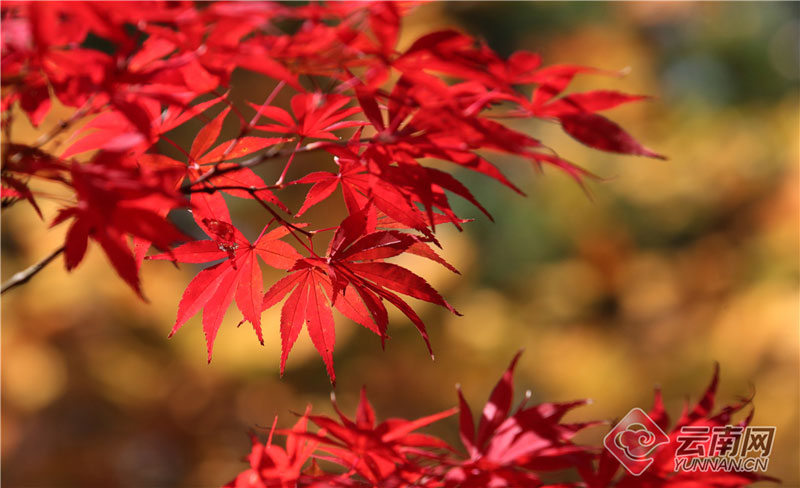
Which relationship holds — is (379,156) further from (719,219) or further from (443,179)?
(719,219)

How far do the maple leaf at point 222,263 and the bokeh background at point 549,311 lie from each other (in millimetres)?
2304

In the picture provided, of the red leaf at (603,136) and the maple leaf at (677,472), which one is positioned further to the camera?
the maple leaf at (677,472)

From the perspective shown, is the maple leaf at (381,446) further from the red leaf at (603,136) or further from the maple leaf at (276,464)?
the red leaf at (603,136)

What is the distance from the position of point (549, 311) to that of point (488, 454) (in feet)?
10.2

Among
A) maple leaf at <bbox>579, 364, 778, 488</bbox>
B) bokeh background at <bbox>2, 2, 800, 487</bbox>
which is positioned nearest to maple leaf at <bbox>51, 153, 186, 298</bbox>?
maple leaf at <bbox>579, 364, 778, 488</bbox>

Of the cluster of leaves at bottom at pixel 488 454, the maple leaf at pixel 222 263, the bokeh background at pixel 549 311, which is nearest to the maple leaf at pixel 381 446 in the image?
the cluster of leaves at bottom at pixel 488 454

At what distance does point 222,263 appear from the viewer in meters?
0.52

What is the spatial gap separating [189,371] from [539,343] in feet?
5.70

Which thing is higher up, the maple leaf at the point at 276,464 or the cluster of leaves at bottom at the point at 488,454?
the cluster of leaves at bottom at the point at 488,454

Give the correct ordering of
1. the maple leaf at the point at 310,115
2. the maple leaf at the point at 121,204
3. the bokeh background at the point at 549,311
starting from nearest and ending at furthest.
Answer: the maple leaf at the point at 121,204
the maple leaf at the point at 310,115
the bokeh background at the point at 549,311

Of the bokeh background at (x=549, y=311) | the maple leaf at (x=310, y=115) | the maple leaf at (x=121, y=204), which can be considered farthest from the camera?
the bokeh background at (x=549, y=311)

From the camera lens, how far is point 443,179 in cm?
43

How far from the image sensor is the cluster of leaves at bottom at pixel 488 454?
0.47 m

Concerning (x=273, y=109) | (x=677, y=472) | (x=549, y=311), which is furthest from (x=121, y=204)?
(x=549, y=311)
